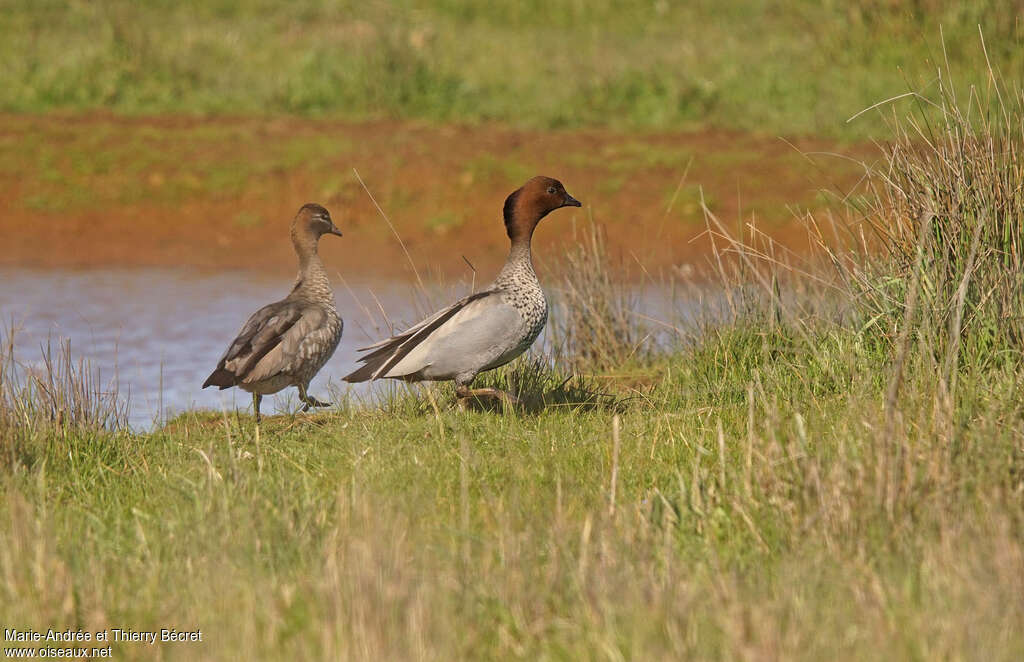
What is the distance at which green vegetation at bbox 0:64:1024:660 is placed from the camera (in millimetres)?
3818

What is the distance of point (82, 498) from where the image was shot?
5613 mm

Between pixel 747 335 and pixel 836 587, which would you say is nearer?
pixel 836 587

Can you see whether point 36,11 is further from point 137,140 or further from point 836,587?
point 836,587

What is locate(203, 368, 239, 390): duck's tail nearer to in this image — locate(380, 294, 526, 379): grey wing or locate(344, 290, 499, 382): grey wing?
locate(344, 290, 499, 382): grey wing

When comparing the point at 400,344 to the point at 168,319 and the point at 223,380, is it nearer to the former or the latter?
the point at 223,380

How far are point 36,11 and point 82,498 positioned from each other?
51.6 ft

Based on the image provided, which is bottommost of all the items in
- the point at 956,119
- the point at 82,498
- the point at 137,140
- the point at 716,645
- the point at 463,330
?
the point at 716,645

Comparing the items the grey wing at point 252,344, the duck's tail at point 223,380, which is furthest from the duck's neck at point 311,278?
the duck's tail at point 223,380

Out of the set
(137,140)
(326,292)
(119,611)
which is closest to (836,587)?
(119,611)

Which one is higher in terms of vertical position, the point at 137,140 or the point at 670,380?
the point at 137,140

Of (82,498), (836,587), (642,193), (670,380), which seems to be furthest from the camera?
(642,193)

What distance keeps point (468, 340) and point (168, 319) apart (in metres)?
4.86

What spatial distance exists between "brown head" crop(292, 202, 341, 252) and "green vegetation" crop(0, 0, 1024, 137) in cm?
661

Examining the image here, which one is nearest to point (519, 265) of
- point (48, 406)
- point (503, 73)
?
point (48, 406)
